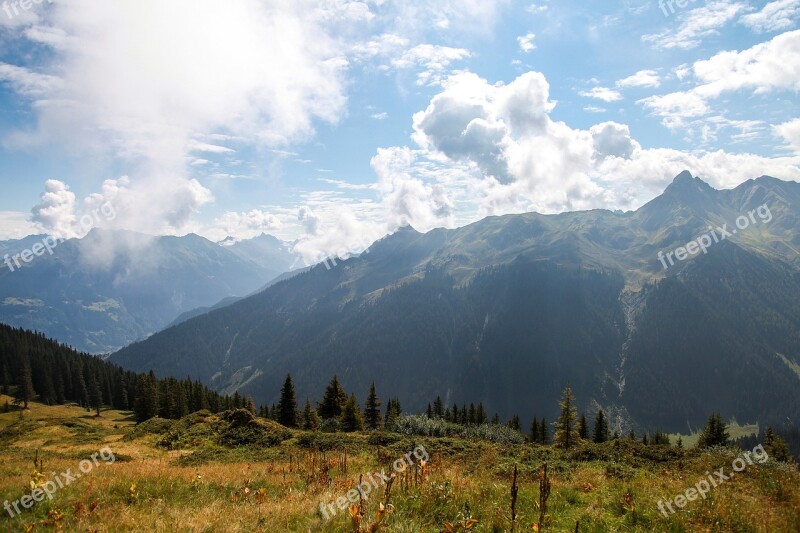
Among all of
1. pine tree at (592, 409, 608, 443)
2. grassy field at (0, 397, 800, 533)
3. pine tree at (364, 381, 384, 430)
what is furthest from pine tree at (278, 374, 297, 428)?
pine tree at (592, 409, 608, 443)

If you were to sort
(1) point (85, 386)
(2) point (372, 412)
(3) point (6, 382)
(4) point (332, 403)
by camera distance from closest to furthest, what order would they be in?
1. (4) point (332, 403)
2. (2) point (372, 412)
3. (3) point (6, 382)
4. (1) point (85, 386)

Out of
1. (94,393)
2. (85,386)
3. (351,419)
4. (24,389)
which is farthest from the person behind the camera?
(85,386)

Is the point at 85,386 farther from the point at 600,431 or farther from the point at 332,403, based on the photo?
the point at 600,431

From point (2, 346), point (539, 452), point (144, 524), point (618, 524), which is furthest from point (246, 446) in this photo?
point (2, 346)

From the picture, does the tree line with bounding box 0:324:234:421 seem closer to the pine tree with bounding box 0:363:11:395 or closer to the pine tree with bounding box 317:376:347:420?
the pine tree with bounding box 0:363:11:395

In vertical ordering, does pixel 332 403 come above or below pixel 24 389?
below

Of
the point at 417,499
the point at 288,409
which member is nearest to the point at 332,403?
the point at 288,409

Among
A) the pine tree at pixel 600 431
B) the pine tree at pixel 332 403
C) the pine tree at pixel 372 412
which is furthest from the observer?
the pine tree at pixel 600 431

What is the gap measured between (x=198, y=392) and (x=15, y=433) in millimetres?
67050

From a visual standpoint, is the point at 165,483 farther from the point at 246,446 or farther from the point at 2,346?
the point at 2,346

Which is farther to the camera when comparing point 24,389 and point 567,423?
point 24,389

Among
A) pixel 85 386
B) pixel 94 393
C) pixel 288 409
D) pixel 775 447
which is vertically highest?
pixel 288 409

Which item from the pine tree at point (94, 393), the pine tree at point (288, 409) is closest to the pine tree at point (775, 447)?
the pine tree at point (288, 409)

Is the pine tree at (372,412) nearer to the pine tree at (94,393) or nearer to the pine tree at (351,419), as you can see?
the pine tree at (351,419)
